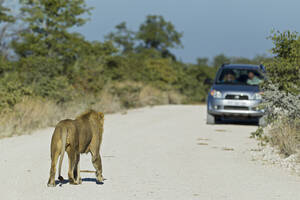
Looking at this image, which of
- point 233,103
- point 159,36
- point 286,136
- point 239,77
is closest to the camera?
point 286,136

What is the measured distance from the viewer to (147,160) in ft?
35.8

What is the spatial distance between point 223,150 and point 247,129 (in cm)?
592

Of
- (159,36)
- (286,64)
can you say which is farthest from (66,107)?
(159,36)

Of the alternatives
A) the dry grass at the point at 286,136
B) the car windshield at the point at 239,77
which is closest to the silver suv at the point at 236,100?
the car windshield at the point at 239,77

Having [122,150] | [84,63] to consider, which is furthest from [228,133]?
[84,63]

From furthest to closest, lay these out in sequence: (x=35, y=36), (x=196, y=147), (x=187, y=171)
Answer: (x=35, y=36) < (x=196, y=147) < (x=187, y=171)

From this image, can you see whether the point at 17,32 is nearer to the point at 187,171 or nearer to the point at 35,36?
the point at 35,36

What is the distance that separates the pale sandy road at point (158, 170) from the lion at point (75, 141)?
26 centimetres

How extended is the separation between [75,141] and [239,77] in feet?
44.0

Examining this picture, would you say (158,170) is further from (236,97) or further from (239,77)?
(239,77)

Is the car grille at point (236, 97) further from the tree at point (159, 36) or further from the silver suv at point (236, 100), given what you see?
the tree at point (159, 36)

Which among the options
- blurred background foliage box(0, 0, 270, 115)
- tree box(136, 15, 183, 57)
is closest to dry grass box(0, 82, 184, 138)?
blurred background foliage box(0, 0, 270, 115)

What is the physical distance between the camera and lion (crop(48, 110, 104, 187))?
7.37 m

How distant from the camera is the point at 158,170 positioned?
32.0ft
